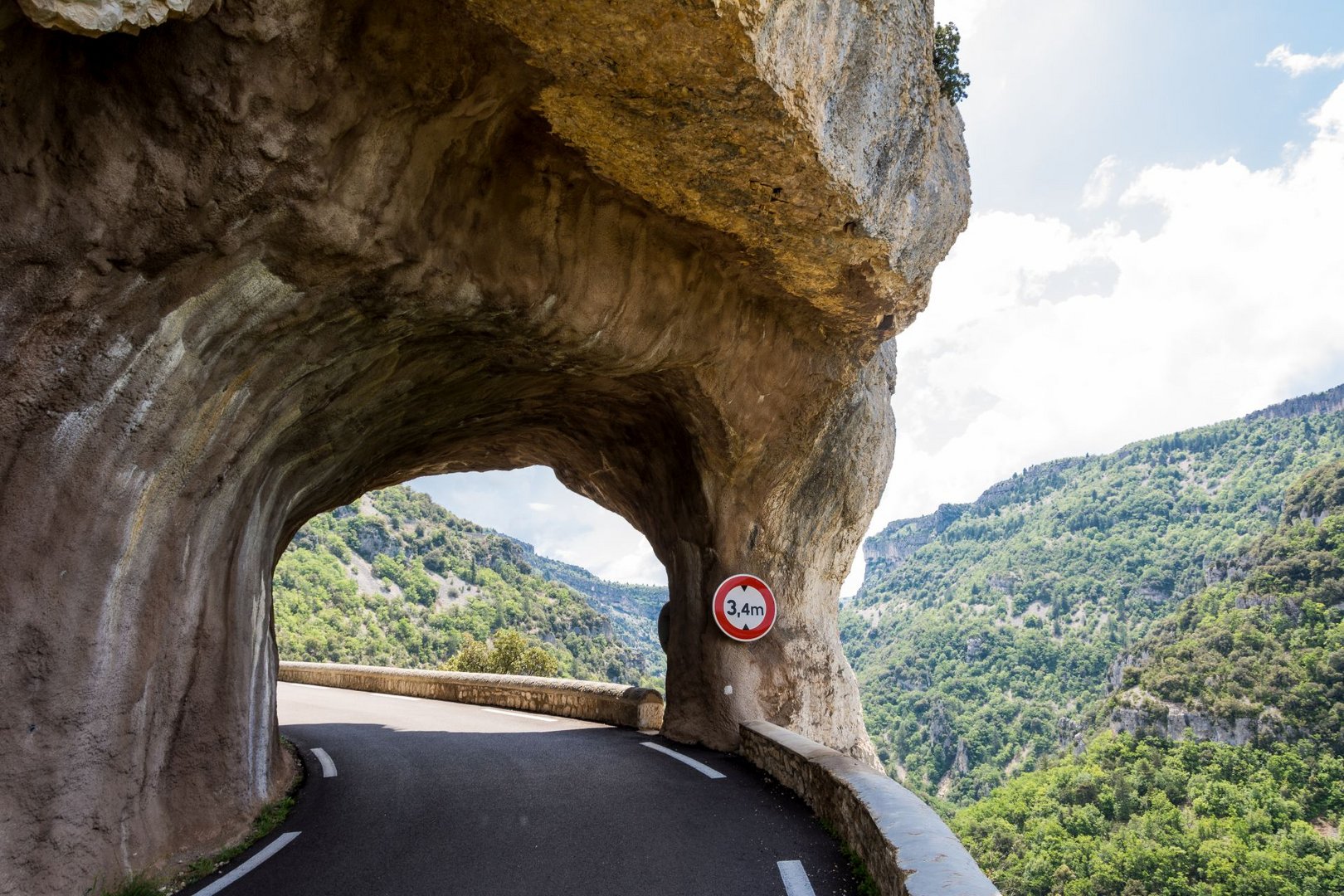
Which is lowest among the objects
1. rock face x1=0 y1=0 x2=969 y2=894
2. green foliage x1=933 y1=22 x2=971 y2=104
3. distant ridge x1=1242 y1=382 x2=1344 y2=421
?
rock face x1=0 y1=0 x2=969 y2=894

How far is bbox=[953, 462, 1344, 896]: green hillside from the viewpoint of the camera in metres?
43.5

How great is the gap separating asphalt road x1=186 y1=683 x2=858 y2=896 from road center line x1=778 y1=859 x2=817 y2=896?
0.05 feet

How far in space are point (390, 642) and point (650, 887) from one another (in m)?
80.5

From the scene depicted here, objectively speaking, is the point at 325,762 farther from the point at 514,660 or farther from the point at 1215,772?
the point at 1215,772

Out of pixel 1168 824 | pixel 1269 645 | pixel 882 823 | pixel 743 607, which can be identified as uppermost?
pixel 1269 645

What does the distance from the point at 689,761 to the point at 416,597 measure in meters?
99.9

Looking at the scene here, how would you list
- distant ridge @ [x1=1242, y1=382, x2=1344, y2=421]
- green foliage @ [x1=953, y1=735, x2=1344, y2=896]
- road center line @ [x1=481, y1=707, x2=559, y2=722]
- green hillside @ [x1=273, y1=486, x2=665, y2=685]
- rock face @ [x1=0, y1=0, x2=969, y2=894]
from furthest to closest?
distant ridge @ [x1=1242, y1=382, x2=1344, y2=421], green hillside @ [x1=273, y1=486, x2=665, y2=685], green foliage @ [x1=953, y1=735, x2=1344, y2=896], road center line @ [x1=481, y1=707, x2=559, y2=722], rock face @ [x1=0, y1=0, x2=969, y2=894]

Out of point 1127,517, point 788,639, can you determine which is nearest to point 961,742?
point 1127,517

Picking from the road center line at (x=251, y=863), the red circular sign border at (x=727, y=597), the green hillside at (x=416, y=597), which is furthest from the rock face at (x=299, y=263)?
the green hillside at (x=416, y=597)

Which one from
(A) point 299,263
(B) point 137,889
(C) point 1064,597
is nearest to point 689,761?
(B) point 137,889

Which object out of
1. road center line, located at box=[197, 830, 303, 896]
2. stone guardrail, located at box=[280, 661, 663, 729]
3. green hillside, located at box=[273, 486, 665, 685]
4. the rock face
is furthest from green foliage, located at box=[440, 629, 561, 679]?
green hillside, located at box=[273, 486, 665, 685]

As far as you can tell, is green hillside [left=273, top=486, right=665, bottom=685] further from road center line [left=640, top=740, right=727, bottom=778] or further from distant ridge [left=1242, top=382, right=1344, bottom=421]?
distant ridge [left=1242, top=382, right=1344, bottom=421]

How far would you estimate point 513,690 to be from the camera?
1573 cm

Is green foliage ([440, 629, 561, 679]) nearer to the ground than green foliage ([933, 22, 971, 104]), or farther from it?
nearer to the ground
